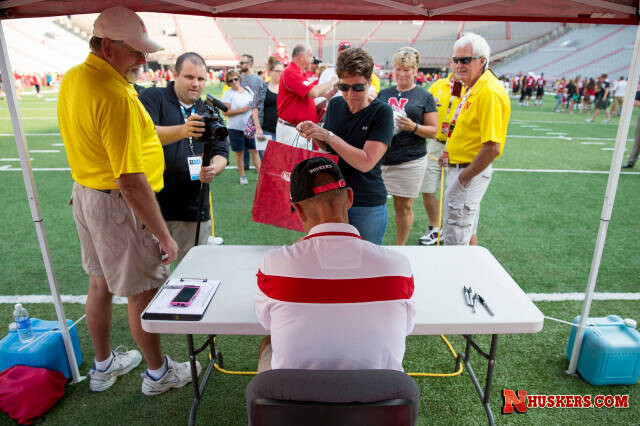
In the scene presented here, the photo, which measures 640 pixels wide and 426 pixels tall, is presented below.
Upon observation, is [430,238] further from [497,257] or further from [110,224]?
[110,224]

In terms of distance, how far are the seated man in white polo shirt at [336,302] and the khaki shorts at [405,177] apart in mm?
2497

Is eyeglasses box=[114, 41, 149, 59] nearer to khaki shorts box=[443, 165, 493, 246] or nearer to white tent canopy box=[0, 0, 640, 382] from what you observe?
white tent canopy box=[0, 0, 640, 382]

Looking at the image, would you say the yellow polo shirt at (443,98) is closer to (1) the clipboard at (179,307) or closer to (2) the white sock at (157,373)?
(1) the clipboard at (179,307)

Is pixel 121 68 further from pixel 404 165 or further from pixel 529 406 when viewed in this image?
pixel 529 406

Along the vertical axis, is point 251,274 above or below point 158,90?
below

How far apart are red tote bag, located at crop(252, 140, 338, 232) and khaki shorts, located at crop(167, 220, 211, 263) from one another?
45cm

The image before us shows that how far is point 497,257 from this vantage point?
390 centimetres

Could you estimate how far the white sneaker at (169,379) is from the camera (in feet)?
7.38

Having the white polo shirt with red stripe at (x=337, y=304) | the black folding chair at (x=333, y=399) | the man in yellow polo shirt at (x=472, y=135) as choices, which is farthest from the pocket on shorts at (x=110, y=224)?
the man in yellow polo shirt at (x=472, y=135)

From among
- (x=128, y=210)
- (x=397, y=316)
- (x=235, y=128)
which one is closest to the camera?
(x=397, y=316)

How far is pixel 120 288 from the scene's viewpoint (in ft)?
6.53

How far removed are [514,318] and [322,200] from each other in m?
0.93

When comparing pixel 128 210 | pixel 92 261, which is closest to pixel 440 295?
pixel 128 210

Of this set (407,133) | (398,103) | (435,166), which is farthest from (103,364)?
(435,166)
